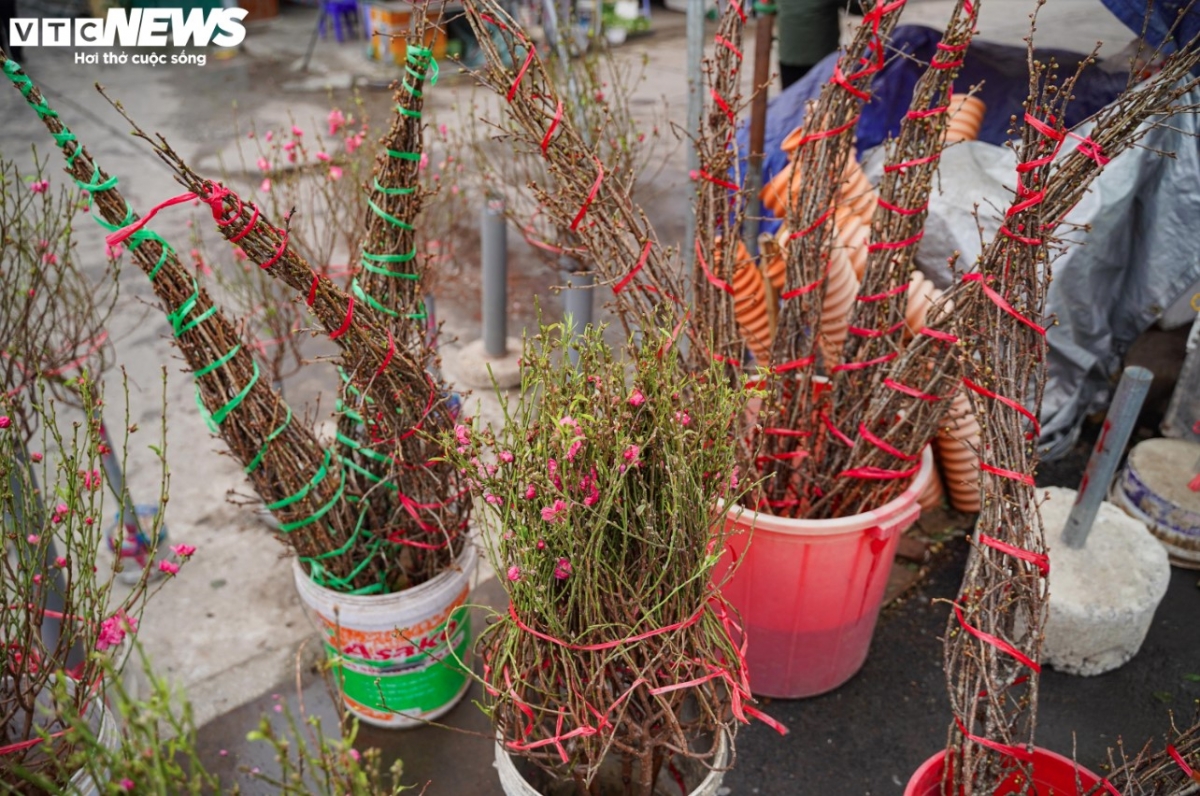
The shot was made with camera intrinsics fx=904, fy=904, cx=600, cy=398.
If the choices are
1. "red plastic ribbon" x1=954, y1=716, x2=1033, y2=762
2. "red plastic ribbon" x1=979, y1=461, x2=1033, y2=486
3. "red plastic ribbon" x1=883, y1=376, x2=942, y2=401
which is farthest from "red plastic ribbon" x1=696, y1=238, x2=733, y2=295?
"red plastic ribbon" x1=954, y1=716, x2=1033, y2=762

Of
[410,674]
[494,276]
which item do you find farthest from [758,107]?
[410,674]

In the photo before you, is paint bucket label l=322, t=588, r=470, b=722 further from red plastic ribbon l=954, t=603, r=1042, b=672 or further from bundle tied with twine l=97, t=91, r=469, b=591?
red plastic ribbon l=954, t=603, r=1042, b=672

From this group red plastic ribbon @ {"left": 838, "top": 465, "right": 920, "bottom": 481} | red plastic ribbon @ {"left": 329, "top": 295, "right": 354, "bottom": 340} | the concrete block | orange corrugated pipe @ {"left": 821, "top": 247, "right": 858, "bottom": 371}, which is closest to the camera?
red plastic ribbon @ {"left": 329, "top": 295, "right": 354, "bottom": 340}

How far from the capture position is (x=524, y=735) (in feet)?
5.32

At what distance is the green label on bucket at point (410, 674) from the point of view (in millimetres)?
2193

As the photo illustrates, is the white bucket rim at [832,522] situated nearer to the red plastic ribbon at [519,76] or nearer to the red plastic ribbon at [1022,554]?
the red plastic ribbon at [1022,554]

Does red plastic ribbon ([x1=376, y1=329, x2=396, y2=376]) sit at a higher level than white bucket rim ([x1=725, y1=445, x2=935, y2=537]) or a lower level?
higher

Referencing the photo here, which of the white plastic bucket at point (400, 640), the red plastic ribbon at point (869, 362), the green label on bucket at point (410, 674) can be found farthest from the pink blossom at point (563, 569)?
the red plastic ribbon at point (869, 362)

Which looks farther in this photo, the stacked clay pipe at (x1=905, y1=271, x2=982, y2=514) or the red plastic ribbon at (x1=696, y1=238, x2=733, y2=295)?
the stacked clay pipe at (x1=905, y1=271, x2=982, y2=514)

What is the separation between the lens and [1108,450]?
2.29 m

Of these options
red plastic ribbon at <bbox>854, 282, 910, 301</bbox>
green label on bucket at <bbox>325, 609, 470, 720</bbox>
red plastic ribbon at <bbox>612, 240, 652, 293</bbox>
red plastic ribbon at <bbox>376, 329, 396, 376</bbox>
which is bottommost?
green label on bucket at <bbox>325, 609, 470, 720</bbox>

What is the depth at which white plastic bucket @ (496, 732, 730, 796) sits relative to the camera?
1618mm

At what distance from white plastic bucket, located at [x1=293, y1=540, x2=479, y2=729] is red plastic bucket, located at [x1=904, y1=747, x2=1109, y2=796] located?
987mm

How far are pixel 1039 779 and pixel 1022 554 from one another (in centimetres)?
47
